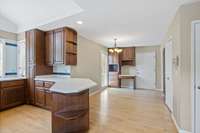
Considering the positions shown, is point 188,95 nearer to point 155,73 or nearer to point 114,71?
point 155,73

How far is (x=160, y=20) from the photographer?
11.7ft

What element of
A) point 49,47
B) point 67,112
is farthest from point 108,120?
point 49,47

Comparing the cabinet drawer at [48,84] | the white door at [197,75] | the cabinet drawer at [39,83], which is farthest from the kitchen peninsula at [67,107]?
the white door at [197,75]

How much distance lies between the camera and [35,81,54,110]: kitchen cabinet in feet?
12.9

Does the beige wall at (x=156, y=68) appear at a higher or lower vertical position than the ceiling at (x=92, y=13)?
lower

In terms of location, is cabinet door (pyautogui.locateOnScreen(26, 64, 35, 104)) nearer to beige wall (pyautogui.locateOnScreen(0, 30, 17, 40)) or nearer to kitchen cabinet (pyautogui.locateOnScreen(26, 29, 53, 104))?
kitchen cabinet (pyautogui.locateOnScreen(26, 29, 53, 104))

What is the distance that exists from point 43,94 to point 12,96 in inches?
37.2

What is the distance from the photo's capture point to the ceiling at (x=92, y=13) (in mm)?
2728

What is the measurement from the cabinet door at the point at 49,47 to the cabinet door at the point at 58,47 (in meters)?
0.18

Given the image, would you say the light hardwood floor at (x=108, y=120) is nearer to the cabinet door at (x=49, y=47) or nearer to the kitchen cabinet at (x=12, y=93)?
the kitchen cabinet at (x=12, y=93)

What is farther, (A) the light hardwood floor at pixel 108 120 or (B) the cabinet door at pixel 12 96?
(B) the cabinet door at pixel 12 96

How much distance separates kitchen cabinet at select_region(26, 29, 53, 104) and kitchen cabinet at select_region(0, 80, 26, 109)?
0.58ft

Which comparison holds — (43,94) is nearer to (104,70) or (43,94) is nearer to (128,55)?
(104,70)

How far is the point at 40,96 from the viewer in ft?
13.6
